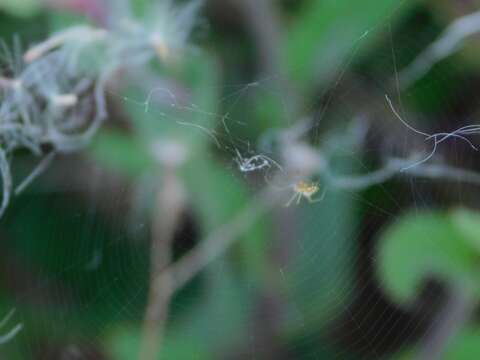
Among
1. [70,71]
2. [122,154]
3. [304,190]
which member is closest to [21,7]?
[70,71]

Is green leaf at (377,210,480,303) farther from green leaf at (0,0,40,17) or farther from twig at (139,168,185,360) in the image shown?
green leaf at (0,0,40,17)

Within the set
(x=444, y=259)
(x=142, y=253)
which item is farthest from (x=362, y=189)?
(x=142, y=253)

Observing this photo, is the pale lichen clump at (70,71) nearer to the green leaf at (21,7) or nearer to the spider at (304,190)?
the green leaf at (21,7)

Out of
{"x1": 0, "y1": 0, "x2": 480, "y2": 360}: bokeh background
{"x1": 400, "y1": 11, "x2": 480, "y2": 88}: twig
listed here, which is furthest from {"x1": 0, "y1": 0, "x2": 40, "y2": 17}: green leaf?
{"x1": 400, "y1": 11, "x2": 480, "y2": 88}: twig

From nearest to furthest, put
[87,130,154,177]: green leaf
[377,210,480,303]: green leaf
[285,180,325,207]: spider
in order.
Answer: [377,210,480,303]: green leaf, [285,180,325,207]: spider, [87,130,154,177]: green leaf

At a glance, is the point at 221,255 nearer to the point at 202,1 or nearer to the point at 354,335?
the point at 354,335

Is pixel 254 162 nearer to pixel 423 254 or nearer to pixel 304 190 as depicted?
pixel 304 190
